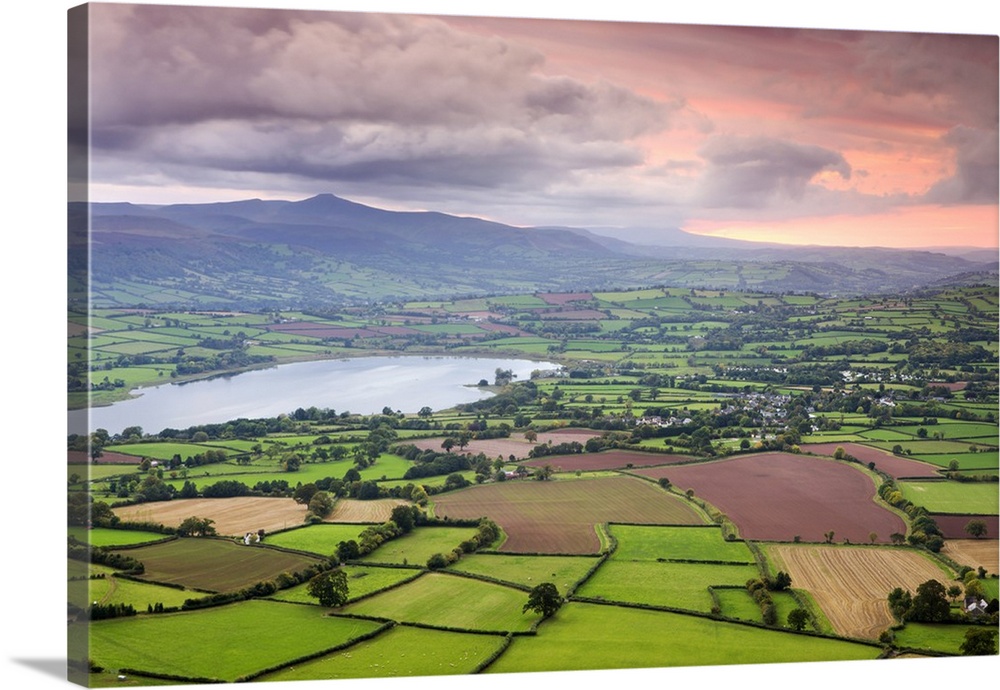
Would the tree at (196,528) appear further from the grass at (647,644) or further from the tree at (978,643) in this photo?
the tree at (978,643)

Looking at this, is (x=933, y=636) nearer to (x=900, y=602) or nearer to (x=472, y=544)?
(x=900, y=602)

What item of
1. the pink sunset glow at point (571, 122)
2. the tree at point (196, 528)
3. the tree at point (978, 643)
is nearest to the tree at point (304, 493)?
the tree at point (196, 528)

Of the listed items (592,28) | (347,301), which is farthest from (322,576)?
(592,28)

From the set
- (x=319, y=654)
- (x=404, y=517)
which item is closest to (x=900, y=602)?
(x=404, y=517)

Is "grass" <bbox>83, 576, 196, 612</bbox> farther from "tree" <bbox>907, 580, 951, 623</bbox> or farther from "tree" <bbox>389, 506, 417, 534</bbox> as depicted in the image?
"tree" <bbox>907, 580, 951, 623</bbox>

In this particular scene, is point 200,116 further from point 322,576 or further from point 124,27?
point 322,576

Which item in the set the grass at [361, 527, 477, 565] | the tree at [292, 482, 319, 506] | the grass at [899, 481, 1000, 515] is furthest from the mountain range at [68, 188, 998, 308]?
the grass at [361, 527, 477, 565]
